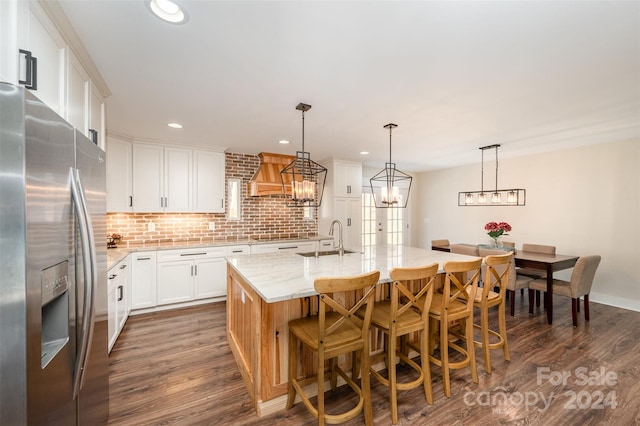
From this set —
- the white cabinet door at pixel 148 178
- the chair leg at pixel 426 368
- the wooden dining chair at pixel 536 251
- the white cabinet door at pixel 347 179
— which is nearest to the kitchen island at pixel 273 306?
the chair leg at pixel 426 368

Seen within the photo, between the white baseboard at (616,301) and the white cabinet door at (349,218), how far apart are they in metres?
3.76

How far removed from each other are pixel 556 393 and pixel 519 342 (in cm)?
84

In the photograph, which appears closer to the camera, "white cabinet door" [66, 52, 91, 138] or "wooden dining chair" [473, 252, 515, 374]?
"white cabinet door" [66, 52, 91, 138]

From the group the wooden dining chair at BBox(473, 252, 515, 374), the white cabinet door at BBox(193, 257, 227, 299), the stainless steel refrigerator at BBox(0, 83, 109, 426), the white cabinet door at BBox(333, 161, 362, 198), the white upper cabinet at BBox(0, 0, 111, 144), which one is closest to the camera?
the stainless steel refrigerator at BBox(0, 83, 109, 426)

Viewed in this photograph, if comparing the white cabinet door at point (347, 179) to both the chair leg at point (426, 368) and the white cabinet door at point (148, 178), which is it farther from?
the chair leg at point (426, 368)

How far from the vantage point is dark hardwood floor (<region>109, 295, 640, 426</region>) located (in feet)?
6.14

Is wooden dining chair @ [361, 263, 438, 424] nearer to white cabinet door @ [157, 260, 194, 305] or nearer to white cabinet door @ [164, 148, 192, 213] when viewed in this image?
white cabinet door @ [157, 260, 194, 305]

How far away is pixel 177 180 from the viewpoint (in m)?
4.14

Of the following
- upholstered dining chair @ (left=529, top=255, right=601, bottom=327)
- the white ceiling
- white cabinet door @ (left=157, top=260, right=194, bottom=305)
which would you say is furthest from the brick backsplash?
upholstered dining chair @ (left=529, top=255, right=601, bottom=327)

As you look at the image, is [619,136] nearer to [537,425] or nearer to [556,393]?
[556,393]

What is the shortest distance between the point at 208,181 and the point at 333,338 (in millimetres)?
3495

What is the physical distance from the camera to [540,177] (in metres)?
4.81

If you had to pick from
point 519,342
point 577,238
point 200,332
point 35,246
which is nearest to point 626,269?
point 577,238

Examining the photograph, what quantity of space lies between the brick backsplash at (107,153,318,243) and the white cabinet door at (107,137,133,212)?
323 mm
